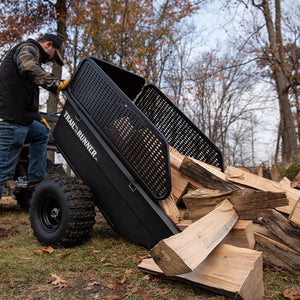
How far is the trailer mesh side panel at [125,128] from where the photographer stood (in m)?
2.24

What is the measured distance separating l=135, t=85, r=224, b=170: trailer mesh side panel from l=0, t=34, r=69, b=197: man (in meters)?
0.99

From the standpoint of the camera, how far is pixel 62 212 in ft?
8.38

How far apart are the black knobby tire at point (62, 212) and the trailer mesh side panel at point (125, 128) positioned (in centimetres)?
53

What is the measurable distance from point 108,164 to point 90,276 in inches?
37.6

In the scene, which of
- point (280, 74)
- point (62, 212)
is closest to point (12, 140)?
point (62, 212)

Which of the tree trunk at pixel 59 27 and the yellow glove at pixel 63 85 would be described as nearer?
the yellow glove at pixel 63 85

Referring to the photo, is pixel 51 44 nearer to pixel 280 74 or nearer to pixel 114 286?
pixel 114 286

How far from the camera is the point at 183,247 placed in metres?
1.39

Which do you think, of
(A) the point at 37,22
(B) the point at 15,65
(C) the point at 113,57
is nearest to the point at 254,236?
(B) the point at 15,65

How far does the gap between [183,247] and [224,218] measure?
21.5 inches

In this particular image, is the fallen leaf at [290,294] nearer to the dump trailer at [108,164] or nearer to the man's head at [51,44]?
the dump trailer at [108,164]

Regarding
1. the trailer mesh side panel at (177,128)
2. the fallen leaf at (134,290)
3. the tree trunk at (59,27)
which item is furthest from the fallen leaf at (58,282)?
the tree trunk at (59,27)

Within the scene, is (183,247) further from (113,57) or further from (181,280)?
(113,57)

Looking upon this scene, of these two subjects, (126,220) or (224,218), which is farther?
(126,220)
